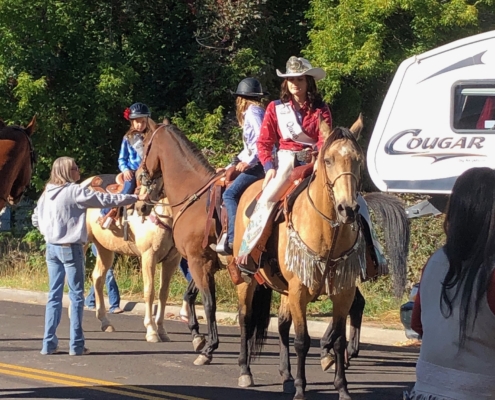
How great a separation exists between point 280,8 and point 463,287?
18.4 metres

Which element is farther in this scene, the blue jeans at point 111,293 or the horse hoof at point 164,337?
the blue jeans at point 111,293

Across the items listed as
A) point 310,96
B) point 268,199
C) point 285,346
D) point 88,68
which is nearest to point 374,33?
point 88,68

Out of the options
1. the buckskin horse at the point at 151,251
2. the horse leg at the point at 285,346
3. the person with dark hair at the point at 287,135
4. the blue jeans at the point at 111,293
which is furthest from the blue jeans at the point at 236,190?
the blue jeans at the point at 111,293

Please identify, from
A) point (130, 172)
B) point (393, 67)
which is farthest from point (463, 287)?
point (393, 67)

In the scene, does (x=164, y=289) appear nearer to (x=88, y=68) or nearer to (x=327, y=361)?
(x=327, y=361)

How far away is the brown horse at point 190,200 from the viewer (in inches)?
407

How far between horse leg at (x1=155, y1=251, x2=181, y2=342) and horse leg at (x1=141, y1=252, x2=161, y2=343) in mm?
103

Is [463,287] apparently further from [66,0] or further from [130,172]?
[66,0]

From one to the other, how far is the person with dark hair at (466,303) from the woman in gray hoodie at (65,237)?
21.6 feet

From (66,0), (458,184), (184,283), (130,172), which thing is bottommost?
(184,283)

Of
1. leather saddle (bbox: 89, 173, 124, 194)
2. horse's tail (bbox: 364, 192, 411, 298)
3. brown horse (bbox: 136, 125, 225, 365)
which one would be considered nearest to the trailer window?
horse's tail (bbox: 364, 192, 411, 298)

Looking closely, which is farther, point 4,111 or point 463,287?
point 4,111

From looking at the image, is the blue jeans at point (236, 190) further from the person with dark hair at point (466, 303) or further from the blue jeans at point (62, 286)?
the person with dark hair at point (466, 303)

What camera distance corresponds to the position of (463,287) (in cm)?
391
